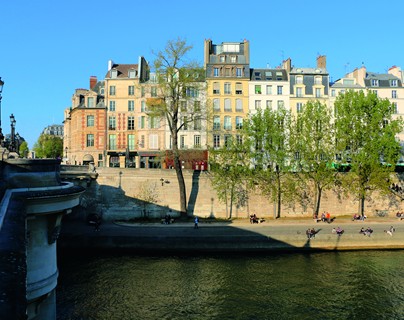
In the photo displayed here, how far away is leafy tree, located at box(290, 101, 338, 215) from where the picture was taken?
123ft

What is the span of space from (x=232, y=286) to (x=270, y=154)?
18132 mm

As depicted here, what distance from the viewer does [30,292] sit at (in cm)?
1117

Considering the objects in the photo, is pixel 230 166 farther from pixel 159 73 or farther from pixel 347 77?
pixel 347 77

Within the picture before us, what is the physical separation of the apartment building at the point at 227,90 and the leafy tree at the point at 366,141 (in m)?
13.3

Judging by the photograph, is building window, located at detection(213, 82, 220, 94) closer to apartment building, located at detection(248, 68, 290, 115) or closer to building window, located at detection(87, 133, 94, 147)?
apartment building, located at detection(248, 68, 290, 115)

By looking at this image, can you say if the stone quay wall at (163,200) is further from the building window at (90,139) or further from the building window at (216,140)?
the building window at (90,139)

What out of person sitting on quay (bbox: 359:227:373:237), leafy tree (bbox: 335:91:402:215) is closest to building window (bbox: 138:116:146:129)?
leafy tree (bbox: 335:91:402:215)

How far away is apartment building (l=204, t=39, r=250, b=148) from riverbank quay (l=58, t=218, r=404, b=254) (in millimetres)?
17303

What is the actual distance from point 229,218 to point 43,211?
2853 centimetres

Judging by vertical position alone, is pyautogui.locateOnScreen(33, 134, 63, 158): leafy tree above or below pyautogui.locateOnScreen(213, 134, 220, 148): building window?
above

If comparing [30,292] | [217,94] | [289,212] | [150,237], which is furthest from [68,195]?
[217,94]

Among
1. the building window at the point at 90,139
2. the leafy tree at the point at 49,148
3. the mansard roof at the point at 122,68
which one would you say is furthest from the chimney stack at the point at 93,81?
the leafy tree at the point at 49,148

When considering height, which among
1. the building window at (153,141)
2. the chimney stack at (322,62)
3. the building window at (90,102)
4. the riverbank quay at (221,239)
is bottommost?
the riverbank quay at (221,239)

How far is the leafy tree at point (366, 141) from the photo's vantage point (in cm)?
3738
